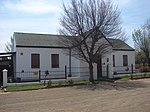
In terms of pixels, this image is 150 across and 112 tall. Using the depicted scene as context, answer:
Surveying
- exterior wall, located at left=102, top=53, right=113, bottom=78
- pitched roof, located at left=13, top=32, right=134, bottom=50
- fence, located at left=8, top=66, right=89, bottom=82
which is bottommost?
fence, located at left=8, top=66, right=89, bottom=82

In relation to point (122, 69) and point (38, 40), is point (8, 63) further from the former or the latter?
point (122, 69)

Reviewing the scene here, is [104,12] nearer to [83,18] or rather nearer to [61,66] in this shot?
[83,18]

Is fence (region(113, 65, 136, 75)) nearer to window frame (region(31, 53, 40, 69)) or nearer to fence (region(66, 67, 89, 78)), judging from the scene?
fence (region(66, 67, 89, 78))

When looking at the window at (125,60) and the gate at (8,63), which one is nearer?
the gate at (8,63)

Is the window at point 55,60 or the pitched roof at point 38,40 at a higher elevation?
the pitched roof at point 38,40

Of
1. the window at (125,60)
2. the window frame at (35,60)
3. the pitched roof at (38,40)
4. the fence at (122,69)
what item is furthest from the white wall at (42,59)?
the window at (125,60)

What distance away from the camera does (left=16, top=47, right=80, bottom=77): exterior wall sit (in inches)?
1137

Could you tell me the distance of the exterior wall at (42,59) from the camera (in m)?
28.9

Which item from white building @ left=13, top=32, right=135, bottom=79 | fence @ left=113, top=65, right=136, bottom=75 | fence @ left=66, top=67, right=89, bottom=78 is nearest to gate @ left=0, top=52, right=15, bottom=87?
white building @ left=13, top=32, right=135, bottom=79

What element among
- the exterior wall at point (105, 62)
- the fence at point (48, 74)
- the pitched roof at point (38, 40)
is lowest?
the fence at point (48, 74)

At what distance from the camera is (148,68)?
3981cm

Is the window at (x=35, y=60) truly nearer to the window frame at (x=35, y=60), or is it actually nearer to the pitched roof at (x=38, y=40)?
the window frame at (x=35, y=60)

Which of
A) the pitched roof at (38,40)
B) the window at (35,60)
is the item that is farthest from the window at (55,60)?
the window at (35,60)

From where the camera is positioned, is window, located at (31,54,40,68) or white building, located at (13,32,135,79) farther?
window, located at (31,54,40,68)
